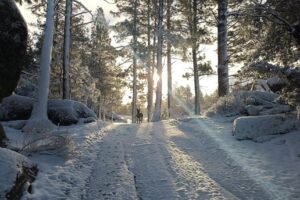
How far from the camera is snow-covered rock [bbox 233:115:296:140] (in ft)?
33.9

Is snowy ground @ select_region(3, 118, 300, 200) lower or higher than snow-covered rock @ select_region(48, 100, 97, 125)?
lower

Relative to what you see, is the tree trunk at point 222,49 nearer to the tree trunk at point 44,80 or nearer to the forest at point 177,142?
the forest at point 177,142

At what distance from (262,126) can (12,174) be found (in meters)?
7.01

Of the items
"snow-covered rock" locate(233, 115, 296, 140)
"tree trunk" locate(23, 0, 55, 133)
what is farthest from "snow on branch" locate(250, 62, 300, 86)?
"tree trunk" locate(23, 0, 55, 133)

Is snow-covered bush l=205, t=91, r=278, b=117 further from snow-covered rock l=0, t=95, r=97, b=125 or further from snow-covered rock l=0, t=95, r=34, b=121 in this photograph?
snow-covered rock l=0, t=95, r=34, b=121

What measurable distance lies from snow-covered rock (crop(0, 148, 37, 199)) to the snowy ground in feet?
0.73

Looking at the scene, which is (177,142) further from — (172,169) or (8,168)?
(8,168)

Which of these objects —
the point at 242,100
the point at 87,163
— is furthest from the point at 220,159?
the point at 242,100

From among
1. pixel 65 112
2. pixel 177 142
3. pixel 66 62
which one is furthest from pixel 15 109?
pixel 177 142

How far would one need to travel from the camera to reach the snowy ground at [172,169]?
662cm

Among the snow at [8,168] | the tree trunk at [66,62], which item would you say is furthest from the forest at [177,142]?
the tree trunk at [66,62]

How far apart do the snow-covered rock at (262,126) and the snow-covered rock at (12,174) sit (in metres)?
6.17

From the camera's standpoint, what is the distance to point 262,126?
10586 millimetres

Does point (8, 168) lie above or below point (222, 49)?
below
